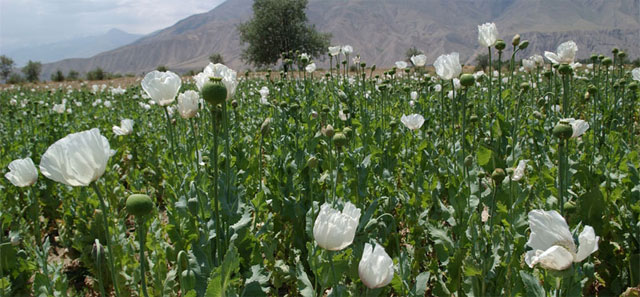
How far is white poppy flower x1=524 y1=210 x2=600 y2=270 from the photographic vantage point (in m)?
1.22

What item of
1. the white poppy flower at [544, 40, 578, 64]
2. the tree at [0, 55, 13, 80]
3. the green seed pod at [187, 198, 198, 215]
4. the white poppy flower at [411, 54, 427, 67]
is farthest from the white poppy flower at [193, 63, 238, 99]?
the tree at [0, 55, 13, 80]

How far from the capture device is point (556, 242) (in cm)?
128

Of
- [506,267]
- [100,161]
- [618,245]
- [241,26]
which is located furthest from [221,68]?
[241,26]

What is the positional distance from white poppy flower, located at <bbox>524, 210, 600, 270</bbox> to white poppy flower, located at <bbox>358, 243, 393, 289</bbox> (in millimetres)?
437

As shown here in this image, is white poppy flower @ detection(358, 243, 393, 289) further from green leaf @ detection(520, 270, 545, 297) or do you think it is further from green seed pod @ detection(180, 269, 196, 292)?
green seed pod @ detection(180, 269, 196, 292)

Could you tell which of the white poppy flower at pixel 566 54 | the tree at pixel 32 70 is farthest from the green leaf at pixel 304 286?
the tree at pixel 32 70

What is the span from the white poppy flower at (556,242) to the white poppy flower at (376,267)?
437 millimetres

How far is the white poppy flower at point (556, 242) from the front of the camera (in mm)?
1219

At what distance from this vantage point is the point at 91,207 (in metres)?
3.79

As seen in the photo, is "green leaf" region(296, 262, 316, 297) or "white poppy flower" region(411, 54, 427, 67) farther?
"white poppy flower" region(411, 54, 427, 67)

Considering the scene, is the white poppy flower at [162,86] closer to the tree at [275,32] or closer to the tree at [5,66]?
the tree at [275,32]

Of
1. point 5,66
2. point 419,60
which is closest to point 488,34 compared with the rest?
point 419,60

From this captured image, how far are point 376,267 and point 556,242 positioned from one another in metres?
0.55

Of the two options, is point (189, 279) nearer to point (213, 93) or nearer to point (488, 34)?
point (213, 93)
